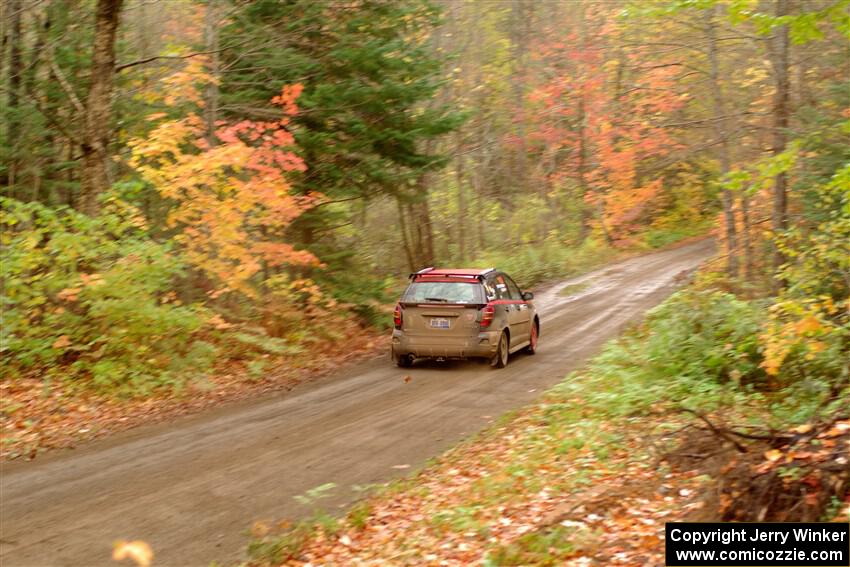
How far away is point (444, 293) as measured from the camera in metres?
14.4

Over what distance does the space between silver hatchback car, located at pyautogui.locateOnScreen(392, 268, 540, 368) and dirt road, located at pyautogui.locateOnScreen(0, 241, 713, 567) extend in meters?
0.38

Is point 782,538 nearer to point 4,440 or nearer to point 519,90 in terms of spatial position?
point 4,440

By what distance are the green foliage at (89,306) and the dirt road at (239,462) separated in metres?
2.00

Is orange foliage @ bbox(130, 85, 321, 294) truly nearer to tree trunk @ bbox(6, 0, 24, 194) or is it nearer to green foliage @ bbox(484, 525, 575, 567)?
tree trunk @ bbox(6, 0, 24, 194)

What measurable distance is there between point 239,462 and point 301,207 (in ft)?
27.1

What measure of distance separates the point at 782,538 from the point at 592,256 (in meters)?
29.4

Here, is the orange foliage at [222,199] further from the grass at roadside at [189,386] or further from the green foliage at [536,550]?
the green foliage at [536,550]

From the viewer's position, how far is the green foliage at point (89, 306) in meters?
11.6

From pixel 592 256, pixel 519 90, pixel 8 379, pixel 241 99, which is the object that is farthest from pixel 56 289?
pixel 519 90

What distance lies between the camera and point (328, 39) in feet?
58.7

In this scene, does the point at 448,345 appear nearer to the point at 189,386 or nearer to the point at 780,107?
the point at 189,386

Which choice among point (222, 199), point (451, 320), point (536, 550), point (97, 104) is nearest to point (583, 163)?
point (451, 320)

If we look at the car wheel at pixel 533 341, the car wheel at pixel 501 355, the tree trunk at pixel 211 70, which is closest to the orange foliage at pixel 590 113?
the car wheel at pixel 533 341

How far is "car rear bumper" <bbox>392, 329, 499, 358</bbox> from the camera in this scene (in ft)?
46.2
